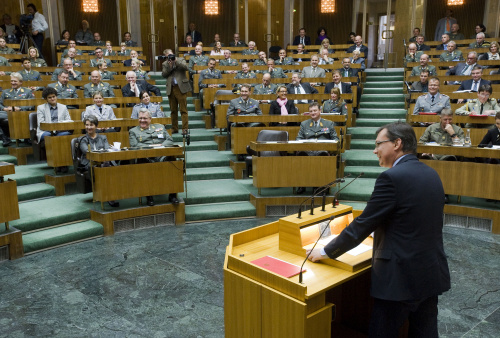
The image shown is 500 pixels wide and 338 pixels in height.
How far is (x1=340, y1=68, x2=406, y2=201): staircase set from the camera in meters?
5.48

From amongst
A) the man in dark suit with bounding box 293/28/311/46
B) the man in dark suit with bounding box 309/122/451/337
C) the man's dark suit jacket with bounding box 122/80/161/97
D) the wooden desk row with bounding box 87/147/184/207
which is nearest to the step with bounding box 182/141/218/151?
the man's dark suit jacket with bounding box 122/80/161/97

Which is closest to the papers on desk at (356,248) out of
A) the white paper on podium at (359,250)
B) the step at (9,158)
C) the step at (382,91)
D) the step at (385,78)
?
the white paper on podium at (359,250)

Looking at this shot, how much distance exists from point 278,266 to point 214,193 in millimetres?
3365

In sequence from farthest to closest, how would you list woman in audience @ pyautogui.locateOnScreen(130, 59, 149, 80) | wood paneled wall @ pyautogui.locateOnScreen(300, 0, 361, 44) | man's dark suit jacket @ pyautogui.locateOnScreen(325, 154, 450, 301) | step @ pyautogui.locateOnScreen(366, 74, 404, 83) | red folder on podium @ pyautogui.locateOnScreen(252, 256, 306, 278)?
1. wood paneled wall @ pyautogui.locateOnScreen(300, 0, 361, 44)
2. step @ pyautogui.locateOnScreen(366, 74, 404, 83)
3. woman in audience @ pyautogui.locateOnScreen(130, 59, 149, 80)
4. red folder on podium @ pyautogui.locateOnScreen(252, 256, 306, 278)
5. man's dark suit jacket @ pyautogui.locateOnScreen(325, 154, 450, 301)

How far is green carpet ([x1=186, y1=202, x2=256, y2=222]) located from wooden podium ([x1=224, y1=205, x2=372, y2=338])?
2.52 metres

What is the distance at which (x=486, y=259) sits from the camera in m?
3.71

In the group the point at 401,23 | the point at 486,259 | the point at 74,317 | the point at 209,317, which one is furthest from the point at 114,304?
the point at 401,23

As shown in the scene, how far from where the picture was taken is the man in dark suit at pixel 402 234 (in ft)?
5.41

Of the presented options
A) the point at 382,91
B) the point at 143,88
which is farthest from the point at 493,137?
the point at 143,88

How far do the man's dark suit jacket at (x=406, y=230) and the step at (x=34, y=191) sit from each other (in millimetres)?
4087

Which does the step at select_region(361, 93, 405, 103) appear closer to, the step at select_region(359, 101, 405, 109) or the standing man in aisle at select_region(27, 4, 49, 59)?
the step at select_region(359, 101, 405, 109)

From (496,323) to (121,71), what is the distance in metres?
7.74

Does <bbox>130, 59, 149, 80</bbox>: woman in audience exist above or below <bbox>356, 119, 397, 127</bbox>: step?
above

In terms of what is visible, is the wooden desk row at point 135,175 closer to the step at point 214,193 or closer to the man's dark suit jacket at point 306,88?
the step at point 214,193
